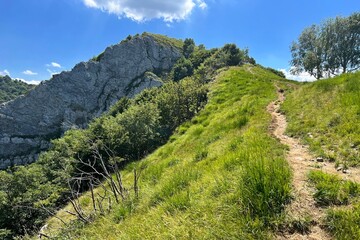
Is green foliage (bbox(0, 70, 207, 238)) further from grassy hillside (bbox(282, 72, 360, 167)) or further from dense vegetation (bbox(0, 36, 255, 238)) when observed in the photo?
Result: grassy hillside (bbox(282, 72, 360, 167))

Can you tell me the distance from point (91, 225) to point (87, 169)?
3014 cm

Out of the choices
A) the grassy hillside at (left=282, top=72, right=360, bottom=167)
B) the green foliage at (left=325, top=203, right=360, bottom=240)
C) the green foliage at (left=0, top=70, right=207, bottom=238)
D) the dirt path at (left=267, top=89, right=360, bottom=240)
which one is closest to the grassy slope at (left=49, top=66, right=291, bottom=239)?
the dirt path at (left=267, top=89, right=360, bottom=240)

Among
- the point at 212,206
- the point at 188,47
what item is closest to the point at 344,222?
the point at 212,206

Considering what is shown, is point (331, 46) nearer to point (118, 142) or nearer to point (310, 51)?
point (310, 51)

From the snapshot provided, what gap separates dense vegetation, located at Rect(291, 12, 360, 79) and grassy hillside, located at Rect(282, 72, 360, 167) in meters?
53.0

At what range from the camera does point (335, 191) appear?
486cm

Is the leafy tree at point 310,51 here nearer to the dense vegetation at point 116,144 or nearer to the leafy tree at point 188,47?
the dense vegetation at point 116,144

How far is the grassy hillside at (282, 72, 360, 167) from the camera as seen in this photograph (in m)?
7.39

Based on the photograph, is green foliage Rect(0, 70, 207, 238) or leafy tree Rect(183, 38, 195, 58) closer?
green foliage Rect(0, 70, 207, 238)

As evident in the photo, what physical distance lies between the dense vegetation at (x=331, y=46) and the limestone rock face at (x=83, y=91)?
114 metres

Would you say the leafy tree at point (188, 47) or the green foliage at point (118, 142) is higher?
the leafy tree at point (188, 47)

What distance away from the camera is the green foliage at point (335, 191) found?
186 inches

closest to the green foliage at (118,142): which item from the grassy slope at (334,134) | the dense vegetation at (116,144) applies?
the dense vegetation at (116,144)

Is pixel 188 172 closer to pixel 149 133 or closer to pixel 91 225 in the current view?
pixel 91 225
